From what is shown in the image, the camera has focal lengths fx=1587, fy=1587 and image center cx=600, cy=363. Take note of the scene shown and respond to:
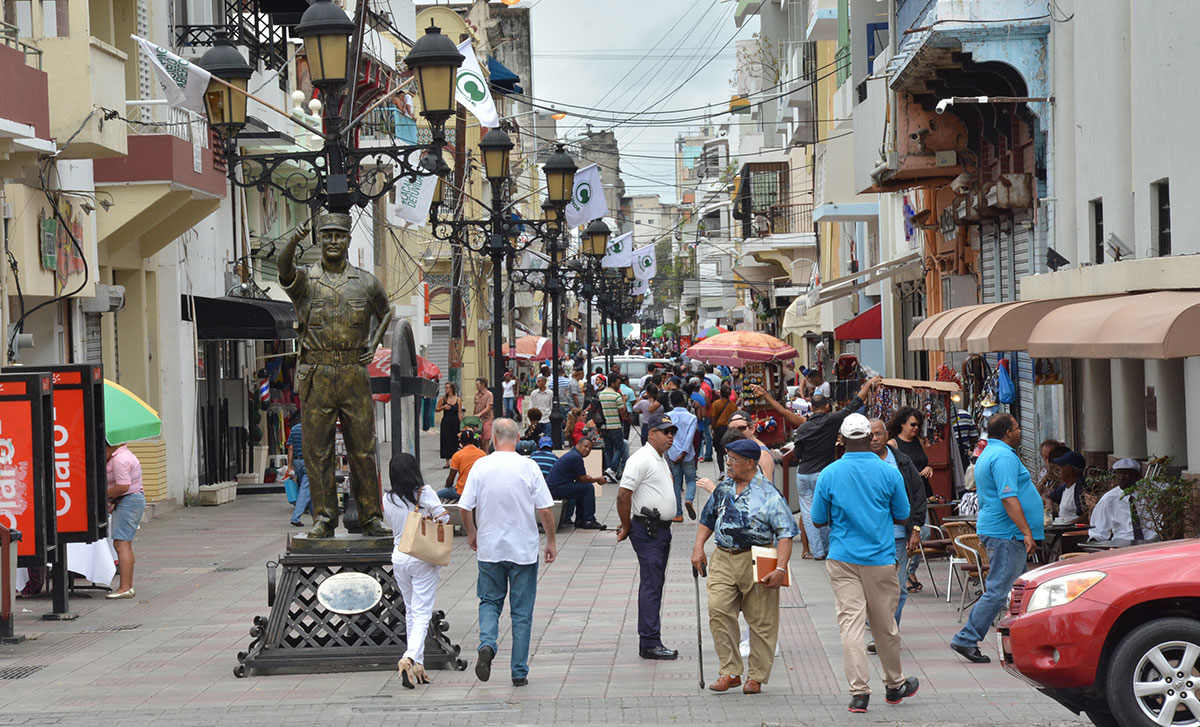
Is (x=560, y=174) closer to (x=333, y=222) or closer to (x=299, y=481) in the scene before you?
(x=299, y=481)

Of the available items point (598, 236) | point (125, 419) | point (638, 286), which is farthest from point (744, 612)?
point (638, 286)

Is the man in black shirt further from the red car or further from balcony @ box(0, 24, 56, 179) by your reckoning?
balcony @ box(0, 24, 56, 179)

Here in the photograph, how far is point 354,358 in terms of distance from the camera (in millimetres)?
11250

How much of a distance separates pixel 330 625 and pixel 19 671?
2302mm

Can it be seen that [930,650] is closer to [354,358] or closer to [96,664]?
[354,358]

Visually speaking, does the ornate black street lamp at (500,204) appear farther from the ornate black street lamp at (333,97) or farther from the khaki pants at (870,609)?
the khaki pants at (870,609)

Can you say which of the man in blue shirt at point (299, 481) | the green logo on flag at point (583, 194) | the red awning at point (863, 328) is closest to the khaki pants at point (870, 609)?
the man in blue shirt at point (299, 481)

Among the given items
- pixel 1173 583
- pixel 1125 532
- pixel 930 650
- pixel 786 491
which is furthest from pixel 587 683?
pixel 786 491

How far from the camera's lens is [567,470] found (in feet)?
63.9

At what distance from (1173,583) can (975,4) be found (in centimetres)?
1106

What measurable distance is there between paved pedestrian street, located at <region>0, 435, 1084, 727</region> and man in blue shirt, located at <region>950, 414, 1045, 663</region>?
0.29 m

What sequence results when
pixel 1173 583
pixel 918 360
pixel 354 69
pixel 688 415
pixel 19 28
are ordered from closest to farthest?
pixel 1173 583 < pixel 354 69 < pixel 19 28 < pixel 688 415 < pixel 918 360

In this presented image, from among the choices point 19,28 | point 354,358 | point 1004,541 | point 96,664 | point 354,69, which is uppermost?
point 19,28

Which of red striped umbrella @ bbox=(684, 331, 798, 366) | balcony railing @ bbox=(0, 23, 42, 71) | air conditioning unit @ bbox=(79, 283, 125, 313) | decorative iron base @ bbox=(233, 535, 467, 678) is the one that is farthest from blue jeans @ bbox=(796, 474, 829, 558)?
red striped umbrella @ bbox=(684, 331, 798, 366)
